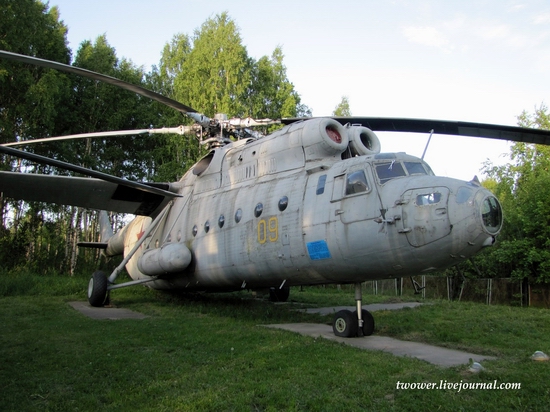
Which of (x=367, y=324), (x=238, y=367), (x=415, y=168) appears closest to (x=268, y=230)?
(x=367, y=324)

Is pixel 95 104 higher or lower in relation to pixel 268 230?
higher

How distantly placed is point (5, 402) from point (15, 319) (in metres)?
6.63

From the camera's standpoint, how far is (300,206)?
928 cm

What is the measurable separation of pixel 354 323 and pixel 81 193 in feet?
31.0

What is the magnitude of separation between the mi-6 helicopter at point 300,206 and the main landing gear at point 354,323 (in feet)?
0.07

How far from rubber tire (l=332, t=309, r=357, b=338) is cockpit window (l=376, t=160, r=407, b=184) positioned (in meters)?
2.66

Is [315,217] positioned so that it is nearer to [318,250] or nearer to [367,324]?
[318,250]

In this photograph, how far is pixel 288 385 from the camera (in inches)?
204

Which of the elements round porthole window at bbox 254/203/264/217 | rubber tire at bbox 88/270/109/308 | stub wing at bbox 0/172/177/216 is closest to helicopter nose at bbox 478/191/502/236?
round porthole window at bbox 254/203/264/217

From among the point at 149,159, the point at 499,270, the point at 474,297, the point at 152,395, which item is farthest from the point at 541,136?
the point at 149,159

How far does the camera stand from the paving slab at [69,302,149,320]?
11578mm

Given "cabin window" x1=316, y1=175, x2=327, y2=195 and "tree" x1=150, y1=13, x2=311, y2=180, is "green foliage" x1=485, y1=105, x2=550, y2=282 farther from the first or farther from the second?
"tree" x1=150, y1=13, x2=311, y2=180

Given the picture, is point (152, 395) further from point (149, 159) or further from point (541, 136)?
point (149, 159)

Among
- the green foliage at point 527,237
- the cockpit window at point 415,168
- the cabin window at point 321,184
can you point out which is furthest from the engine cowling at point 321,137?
the green foliage at point 527,237
